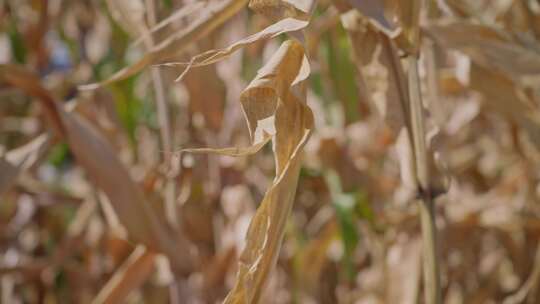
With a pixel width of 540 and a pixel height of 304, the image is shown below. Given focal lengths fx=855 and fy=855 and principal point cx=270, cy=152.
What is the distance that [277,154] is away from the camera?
24.1 inches

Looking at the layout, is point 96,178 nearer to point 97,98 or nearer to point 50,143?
point 50,143

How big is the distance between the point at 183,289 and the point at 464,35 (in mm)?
457

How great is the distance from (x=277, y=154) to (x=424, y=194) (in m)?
0.20

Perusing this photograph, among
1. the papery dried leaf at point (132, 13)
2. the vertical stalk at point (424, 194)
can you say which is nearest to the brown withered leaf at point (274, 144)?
the vertical stalk at point (424, 194)

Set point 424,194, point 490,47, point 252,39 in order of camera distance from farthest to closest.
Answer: point 490,47 → point 424,194 → point 252,39

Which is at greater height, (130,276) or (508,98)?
(508,98)

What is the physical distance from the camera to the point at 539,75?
0.86 meters

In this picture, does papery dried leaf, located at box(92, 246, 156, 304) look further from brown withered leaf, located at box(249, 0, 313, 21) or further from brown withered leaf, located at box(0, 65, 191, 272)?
brown withered leaf, located at box(249, 0, 313, 21)

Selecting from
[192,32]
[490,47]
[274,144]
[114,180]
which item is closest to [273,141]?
[274,144]

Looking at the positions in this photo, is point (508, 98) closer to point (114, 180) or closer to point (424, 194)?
point (424, 194)

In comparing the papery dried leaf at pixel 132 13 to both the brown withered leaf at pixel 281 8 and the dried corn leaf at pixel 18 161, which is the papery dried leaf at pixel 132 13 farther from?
the brown withered leaf at pixel 281 8

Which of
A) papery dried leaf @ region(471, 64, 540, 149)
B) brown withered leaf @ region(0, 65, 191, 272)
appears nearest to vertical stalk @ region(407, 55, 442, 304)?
papery dried leaf @ region(471, 64, 540, 149)

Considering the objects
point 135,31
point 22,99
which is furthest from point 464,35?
point 22,99

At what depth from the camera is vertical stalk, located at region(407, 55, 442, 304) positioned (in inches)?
28.7
